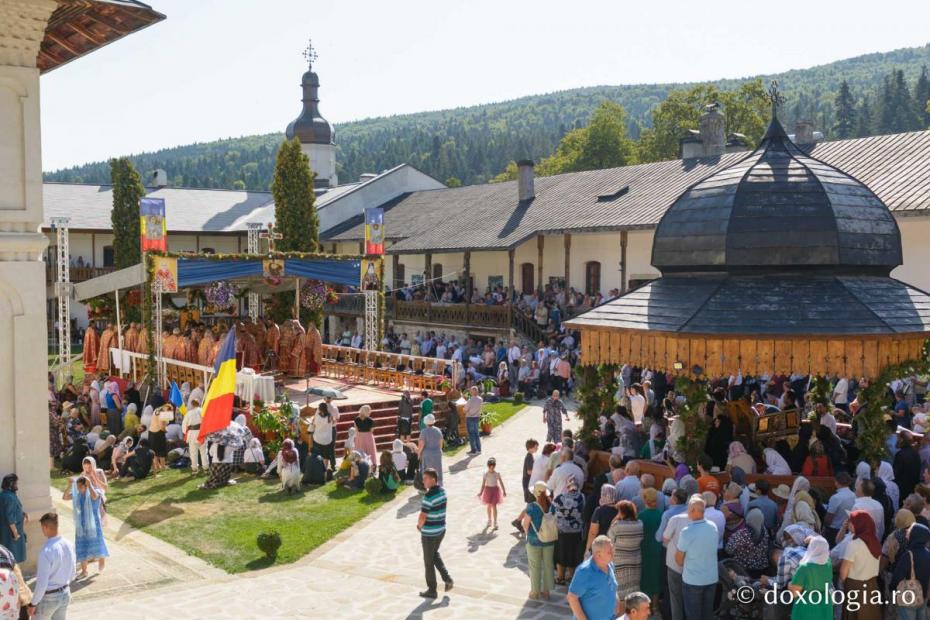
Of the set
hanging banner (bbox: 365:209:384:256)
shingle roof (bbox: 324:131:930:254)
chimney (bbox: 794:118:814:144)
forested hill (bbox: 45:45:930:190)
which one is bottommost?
hanging banner (bbox: 365:209:384:256)

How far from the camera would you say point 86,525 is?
1136cm

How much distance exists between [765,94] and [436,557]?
150 ft

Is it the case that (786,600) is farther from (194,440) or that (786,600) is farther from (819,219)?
(194,440)

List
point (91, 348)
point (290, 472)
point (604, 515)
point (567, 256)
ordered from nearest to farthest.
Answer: point (604, 515)
point (290, 472)
point (91, 348)
point (567, 256)

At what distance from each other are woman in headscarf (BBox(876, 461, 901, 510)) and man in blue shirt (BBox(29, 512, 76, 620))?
8.53 meters

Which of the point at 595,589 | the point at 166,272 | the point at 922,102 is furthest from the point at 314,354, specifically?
the point at 922,102

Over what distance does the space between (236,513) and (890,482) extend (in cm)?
940

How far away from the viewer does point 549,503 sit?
10.7 metres

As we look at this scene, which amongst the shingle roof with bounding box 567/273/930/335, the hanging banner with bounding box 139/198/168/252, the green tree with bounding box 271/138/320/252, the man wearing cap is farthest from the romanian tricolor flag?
the green tree with bounding box 271/138/320/252

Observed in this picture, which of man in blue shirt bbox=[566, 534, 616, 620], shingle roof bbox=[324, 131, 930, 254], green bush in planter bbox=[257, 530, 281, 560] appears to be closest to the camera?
man in blue shirt bbox=[566, 534, 616, 620]

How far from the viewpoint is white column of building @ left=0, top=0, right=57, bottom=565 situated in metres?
10.9

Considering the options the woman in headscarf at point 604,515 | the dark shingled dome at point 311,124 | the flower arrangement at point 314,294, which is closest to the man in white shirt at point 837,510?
the woman in headscarf at point 604,515

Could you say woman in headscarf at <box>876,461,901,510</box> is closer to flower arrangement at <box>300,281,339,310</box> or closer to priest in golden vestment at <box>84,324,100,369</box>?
flower arrangement at <box>300,281,339,310</box>

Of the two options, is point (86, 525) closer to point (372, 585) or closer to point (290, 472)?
point (372, 585)
